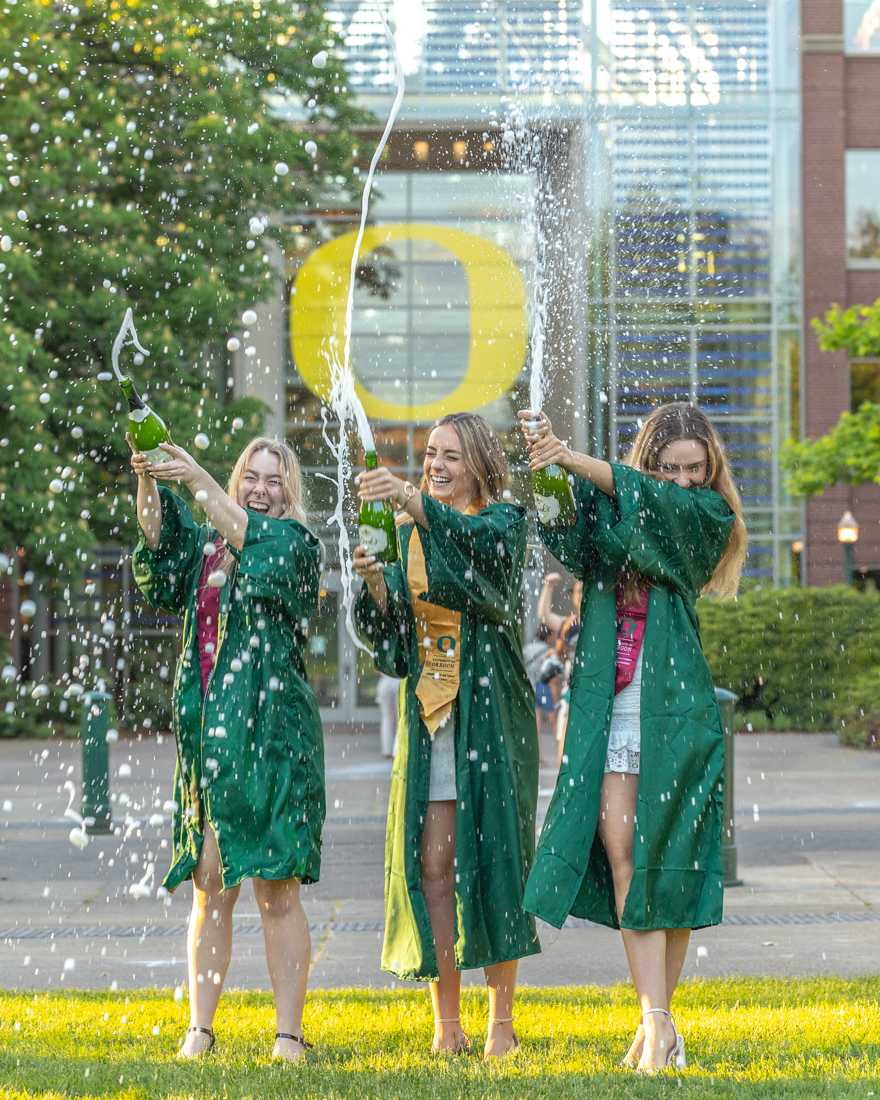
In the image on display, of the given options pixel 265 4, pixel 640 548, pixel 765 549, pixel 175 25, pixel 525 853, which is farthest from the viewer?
pixel 765 549

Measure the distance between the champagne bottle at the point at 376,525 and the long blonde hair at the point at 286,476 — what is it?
14.8 inches

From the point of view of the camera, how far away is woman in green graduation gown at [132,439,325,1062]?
15.6 ft

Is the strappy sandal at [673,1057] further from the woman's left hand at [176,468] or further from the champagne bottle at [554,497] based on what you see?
the woman's left hand at [176,468]

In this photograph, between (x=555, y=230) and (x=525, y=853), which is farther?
(x=555, y=230)

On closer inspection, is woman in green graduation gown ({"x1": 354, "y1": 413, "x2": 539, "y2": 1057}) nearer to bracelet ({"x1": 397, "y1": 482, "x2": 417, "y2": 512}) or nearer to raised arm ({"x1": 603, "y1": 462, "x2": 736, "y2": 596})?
bracelet ({"x1": 397, "y1": 482, "x2": 417, "y2": 512})

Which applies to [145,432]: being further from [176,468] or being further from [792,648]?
[792,648]

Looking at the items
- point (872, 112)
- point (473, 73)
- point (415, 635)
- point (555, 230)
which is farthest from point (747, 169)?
point (415, 635)

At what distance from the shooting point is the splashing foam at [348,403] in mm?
4652

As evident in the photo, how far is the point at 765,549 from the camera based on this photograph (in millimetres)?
25547

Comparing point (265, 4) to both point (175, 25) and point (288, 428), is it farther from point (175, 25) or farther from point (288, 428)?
point (288, 428)

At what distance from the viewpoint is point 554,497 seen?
15.0 feet

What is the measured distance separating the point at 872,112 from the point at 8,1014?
24786 millimetres

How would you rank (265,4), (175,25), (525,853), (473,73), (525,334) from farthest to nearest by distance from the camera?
(525,334) → (265,4) → (175,25) → (473,73) → (525,853)

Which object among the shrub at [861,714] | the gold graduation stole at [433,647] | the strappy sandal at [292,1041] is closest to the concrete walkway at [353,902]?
the strappy sandal at [292,1041]
